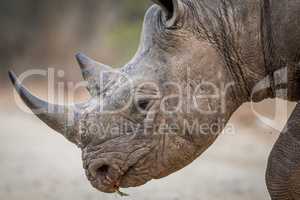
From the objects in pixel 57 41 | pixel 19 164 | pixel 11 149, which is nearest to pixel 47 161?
pixel 19 164

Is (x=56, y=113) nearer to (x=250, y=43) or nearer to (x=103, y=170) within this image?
(x=103, y=170)

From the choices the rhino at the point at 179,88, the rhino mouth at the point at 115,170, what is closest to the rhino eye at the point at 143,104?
the rhino at the point at 179,88

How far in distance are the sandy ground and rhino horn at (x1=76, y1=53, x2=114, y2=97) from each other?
2112 millimetres

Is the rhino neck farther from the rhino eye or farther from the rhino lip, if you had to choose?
the rhino lip

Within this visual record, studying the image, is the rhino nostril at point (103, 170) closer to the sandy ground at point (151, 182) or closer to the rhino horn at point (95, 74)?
the rhino horn at point (95, 74)

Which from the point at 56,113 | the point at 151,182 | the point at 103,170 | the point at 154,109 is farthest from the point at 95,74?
the point at 151,182

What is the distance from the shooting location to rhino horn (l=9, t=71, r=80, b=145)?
197 inches

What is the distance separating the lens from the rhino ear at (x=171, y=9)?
4977mm

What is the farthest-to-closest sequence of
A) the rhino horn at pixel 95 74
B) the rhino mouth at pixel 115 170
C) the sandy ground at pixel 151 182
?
1. the sandy ground at pixel 151 182
2. the rhino horn at pixel 95 74
3. the rhino mouth at pixel 115 170

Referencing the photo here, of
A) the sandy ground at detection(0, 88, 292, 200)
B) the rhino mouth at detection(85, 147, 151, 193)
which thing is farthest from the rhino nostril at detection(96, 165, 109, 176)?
the sandy ground at detection(0, 88, 292, 200)

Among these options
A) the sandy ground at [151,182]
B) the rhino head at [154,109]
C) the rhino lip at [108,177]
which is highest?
the rhino head at [154,109]

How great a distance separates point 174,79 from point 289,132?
0.86 m

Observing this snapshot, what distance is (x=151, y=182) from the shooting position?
9141 millimetres

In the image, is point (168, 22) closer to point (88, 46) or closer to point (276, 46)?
point (276, 46)
